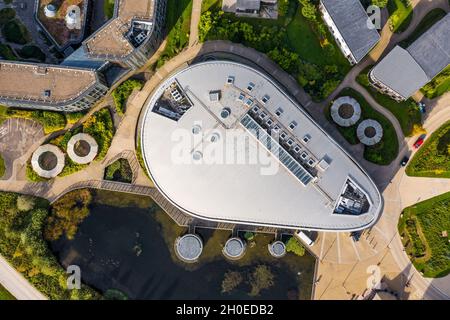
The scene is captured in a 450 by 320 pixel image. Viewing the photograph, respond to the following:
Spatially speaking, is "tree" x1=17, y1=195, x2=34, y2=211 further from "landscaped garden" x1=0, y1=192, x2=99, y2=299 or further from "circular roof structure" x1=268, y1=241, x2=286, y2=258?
"circular roof structure" x1=268, y1=241, x2=286, y2=258

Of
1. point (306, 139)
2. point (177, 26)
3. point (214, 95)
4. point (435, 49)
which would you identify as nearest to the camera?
point (306, 139)

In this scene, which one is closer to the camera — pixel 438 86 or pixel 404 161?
pixel 404 161

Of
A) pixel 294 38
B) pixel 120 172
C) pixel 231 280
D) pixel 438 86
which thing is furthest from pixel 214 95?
pixel 438 86

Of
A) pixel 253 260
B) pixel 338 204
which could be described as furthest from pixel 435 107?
pixel 253 260

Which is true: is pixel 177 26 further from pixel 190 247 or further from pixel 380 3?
pixel 190 247

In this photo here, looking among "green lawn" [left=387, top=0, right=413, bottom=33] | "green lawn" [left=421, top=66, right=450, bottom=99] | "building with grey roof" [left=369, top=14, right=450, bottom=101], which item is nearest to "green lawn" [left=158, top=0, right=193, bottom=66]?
"building with grey roof" [left=369, top=14, right=450, bottom=101]

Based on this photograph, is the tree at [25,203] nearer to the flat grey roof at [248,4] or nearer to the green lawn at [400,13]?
the flat grey roof at [248,4]

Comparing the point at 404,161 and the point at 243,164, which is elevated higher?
the point at 404,161
